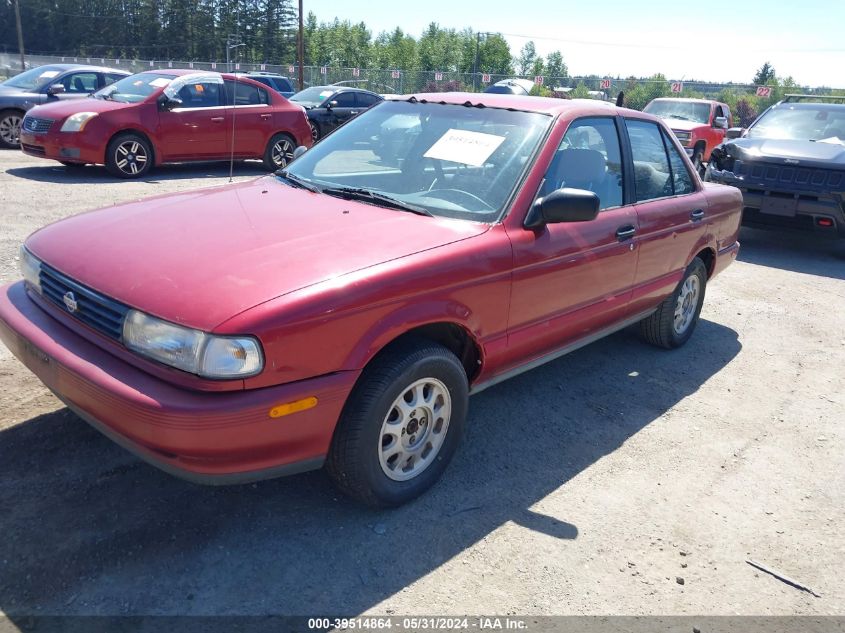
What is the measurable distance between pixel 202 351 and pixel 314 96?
1659cm

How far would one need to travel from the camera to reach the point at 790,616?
2678 mm

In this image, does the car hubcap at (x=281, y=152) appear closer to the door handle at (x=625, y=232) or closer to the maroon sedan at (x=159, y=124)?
the maroon sedan at (x=159, y=124)

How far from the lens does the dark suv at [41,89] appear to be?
1258 cm

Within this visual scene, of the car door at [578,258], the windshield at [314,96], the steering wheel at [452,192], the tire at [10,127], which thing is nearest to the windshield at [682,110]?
the windshield at [314,96]

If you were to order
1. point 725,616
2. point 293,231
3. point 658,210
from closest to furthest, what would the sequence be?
point 725,616 < point 293,231 < point 658,210

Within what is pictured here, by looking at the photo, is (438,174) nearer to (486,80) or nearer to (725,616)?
(725,616)

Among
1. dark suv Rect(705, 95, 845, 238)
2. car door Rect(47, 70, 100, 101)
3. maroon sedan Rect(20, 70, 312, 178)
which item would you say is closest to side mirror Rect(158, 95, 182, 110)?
maroon sedan Rect(20, 70, 312, 178)

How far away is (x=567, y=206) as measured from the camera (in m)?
3.31

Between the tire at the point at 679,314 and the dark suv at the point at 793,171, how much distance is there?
13.1ft

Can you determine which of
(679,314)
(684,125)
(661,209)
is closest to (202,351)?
(661,209)

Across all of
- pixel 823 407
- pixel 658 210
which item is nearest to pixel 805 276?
pixel 823 407

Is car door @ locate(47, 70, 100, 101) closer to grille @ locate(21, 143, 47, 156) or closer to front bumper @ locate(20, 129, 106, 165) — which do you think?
grille @ locate(21, 143, 47, 156)

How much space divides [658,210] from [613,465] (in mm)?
1764

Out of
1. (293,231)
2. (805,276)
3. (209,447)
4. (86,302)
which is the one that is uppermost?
(293,231)
